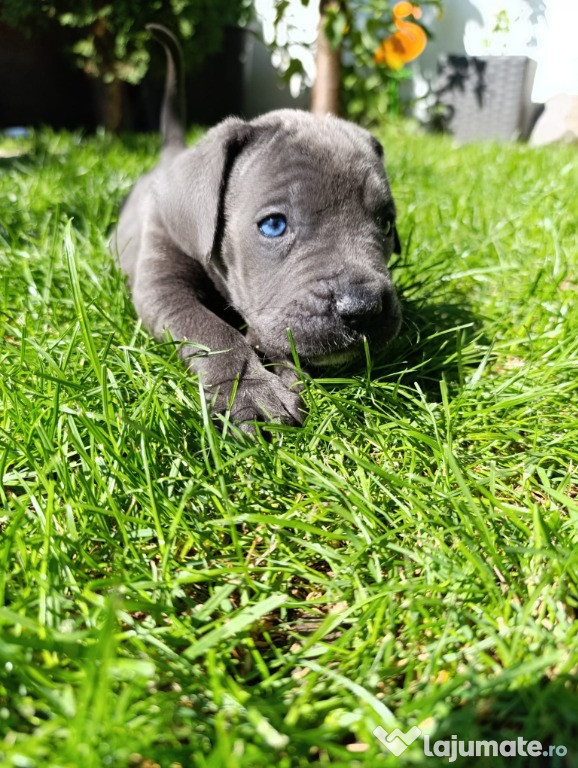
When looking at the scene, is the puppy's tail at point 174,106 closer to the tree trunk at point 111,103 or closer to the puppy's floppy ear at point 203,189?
the puppy's floppy ear at point 203,189

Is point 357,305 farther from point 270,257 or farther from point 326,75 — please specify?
point 326,75

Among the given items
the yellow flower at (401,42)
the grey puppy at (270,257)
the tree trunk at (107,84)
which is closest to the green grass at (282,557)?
A: the grey puppy at (270,257)

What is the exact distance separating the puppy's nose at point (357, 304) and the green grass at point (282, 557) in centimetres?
21

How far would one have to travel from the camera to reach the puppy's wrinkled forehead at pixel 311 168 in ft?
7.16

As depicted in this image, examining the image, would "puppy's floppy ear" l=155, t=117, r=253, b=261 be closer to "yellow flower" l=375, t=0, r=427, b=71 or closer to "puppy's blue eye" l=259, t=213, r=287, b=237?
"puppy's blue eye" l=259, t=213, r=287, b=237

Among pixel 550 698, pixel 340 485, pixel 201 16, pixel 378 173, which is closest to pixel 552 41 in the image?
pixel 201 16

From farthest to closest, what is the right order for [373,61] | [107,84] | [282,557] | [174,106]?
[373,61] → [107,84] → [174,106] → [282,557]

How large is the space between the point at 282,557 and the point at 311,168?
4.47ft

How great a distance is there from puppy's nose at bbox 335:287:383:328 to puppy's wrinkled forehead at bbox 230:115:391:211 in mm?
410

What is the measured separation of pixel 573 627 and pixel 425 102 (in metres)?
8.92

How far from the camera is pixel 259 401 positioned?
196cm

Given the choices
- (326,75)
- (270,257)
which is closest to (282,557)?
(270,257)

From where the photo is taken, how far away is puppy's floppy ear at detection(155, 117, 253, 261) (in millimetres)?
2242

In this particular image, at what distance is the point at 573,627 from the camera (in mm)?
1199
